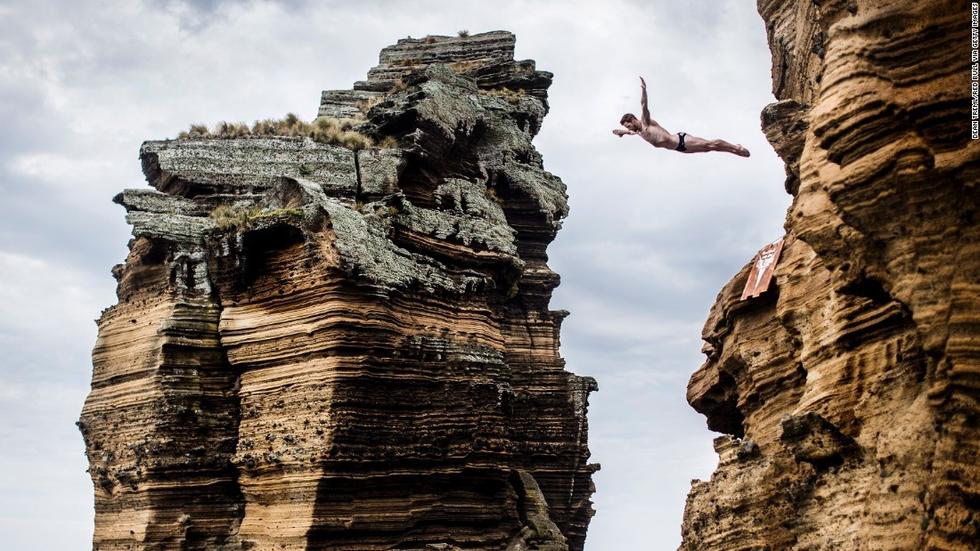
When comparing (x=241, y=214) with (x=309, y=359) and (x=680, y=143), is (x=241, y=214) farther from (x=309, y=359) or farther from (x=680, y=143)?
(x=680, y=143)

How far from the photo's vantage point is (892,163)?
463 inches

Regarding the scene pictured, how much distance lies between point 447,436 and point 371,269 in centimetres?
467

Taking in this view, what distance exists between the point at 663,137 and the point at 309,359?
32.7 feet

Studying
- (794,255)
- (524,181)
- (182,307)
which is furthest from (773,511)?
(524,181)

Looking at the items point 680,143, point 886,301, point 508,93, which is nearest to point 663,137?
point 680,143

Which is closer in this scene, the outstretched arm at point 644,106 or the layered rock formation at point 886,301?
the layered rock formation at point 886,301

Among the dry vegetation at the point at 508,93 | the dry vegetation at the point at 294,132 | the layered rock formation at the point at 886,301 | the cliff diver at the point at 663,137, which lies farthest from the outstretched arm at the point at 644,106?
the dry vegetation at the point at 508,93

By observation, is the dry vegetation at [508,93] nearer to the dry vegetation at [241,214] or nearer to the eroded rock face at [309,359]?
the eroded rock face at [309,359]

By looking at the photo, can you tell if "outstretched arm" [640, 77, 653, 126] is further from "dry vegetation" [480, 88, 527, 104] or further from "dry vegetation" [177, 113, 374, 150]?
"dry vegetation" [480, 88, 527, 104]

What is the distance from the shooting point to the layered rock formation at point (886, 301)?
37.8 ft

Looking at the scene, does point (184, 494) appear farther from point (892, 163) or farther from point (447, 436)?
point (892, 163)

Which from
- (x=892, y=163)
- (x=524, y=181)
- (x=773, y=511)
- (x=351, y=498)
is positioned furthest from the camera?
(x=524, y=181)

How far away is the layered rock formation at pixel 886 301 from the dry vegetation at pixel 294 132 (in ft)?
58.5

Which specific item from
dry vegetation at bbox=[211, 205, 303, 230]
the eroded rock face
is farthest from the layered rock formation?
dry vegetation at bbox=[211, 205, 303, 230]
